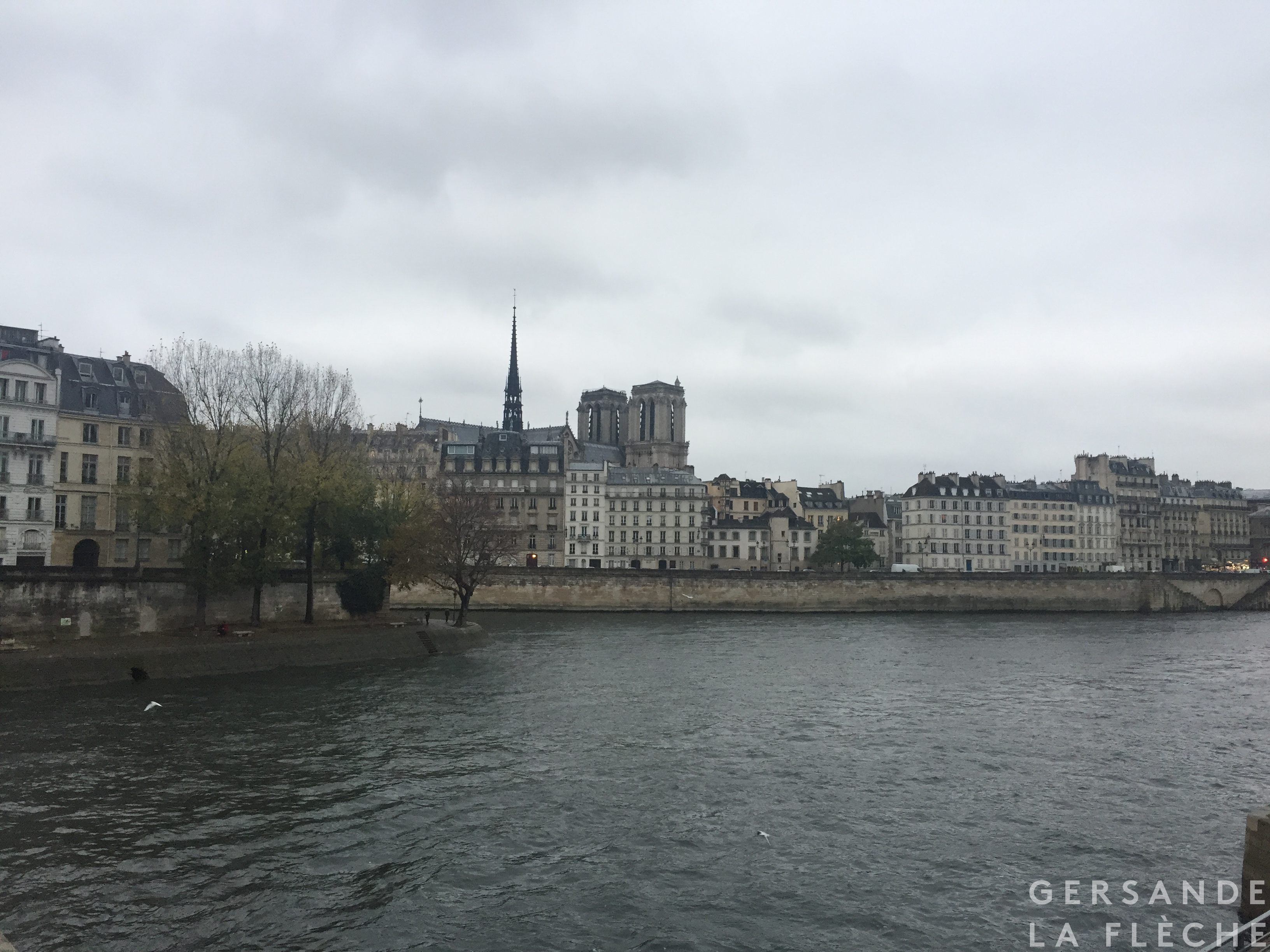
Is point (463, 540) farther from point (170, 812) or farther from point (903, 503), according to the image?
point (903, 503)

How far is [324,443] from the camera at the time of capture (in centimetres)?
5966

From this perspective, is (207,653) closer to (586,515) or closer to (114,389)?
(114,389)

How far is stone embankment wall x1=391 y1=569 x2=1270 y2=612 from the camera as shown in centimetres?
9138

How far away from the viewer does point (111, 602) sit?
47250 mm

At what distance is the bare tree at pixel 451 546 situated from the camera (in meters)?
56.2

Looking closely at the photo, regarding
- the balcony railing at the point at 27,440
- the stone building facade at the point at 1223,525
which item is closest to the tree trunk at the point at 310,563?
the balcony railing at the point at 27,440

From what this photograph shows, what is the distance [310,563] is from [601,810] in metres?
36.0

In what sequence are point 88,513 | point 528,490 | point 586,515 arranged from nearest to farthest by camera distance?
point 88,513 → point 528,490 → point 586,515

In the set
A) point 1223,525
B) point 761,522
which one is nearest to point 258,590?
point 761,522

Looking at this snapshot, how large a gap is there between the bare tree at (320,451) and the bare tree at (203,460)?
3991 millimetres

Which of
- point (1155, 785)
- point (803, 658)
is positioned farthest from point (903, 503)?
point (1155, 785)

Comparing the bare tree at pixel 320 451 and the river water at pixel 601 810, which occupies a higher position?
the bare tree at pixel 320 451

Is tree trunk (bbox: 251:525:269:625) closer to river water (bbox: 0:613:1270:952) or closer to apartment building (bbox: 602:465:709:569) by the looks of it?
river water (bbox: 0:613:1270:952)

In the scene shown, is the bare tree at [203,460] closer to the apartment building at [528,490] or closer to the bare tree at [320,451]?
the bare tree at [320,451]
